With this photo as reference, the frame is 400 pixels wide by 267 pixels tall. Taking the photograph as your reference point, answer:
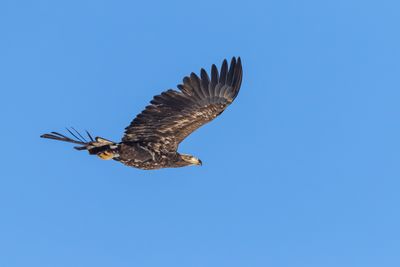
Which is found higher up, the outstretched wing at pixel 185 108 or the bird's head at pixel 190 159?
the outstretched wing at pixel 185 108

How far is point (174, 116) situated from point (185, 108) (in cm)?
30

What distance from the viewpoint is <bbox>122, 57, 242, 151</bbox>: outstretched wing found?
501 inches

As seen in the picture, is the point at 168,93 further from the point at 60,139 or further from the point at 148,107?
the point at 60,139

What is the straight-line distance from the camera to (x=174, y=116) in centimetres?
1286

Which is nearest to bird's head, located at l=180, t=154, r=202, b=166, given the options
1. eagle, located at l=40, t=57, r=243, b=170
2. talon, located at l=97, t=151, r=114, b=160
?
eagle, located at l=40, t=57, r=243, b=170

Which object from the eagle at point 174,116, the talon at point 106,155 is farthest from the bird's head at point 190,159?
the talon at point 106,155

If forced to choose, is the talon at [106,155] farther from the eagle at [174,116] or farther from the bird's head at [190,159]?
the bird's head at [190,159]

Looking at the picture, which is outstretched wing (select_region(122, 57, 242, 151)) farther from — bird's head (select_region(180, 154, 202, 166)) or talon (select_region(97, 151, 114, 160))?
talon (select_region(97, 151, 114, 160))

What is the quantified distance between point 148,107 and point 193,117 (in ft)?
3.50

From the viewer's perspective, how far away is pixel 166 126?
12.9 m

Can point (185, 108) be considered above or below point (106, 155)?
above

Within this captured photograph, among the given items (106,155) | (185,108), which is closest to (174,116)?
(185,108)

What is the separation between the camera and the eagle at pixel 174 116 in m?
12.7

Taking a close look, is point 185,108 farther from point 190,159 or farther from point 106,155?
point 106,155
